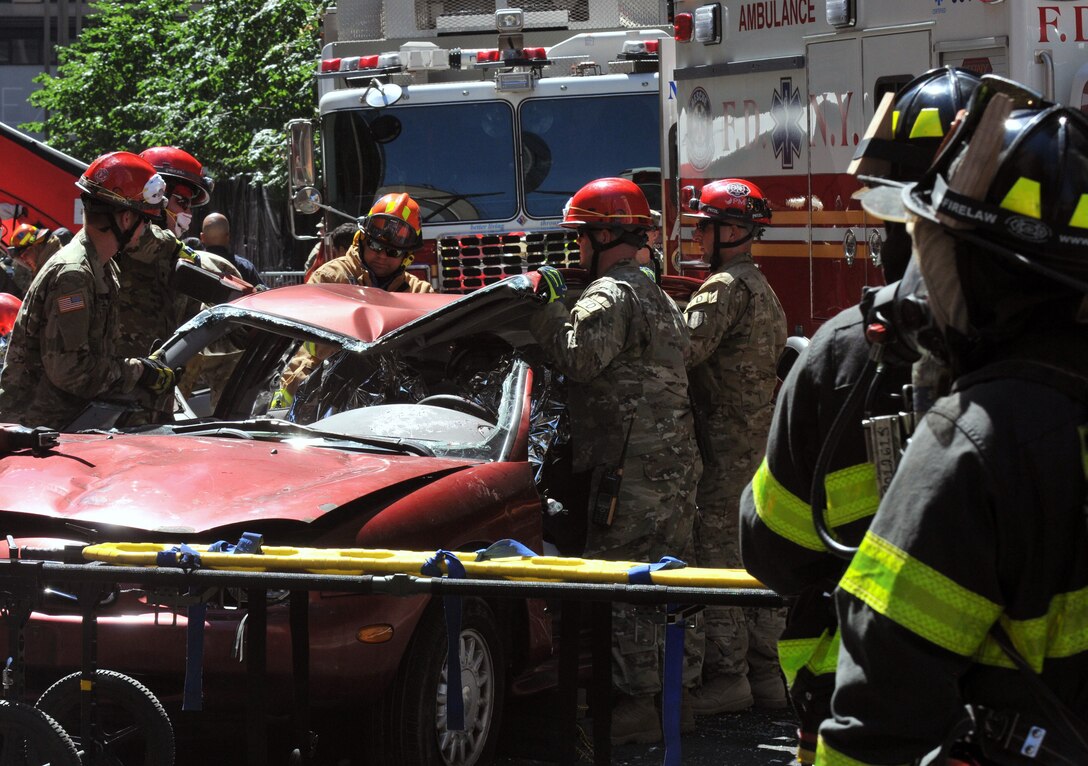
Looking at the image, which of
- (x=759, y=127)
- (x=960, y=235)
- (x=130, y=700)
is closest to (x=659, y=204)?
(x=759, y=127)

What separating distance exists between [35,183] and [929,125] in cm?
1149

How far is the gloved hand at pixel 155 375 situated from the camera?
604 centimetres

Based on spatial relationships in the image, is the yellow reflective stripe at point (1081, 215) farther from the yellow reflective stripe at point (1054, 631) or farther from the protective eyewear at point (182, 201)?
the protective eyewear at point (182, 201)

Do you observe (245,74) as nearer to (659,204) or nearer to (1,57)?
(659,204)

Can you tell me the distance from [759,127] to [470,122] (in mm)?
3443

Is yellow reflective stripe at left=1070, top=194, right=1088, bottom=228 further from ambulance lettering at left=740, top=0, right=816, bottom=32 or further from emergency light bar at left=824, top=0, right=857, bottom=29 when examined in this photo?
ambulance lettering at left=740, top=0, right=816, bottom=32

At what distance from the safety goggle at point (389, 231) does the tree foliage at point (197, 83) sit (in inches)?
545

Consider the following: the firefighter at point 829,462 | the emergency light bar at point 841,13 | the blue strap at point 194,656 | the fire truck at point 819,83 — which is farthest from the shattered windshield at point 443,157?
the firefighter at point 829,462

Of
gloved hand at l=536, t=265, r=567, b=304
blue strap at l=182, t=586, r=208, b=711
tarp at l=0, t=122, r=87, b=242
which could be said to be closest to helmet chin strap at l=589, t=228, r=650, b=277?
gloved hand at l=536, t=265, r=567, b=304

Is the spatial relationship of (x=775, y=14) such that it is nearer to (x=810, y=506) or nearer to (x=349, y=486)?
(x=349, y=486)

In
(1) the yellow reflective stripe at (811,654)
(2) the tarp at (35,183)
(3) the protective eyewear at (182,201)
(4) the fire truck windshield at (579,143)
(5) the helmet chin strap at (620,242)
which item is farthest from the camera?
(2) the tarp at (35,183)

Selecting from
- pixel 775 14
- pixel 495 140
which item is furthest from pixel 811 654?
pixel 495 140

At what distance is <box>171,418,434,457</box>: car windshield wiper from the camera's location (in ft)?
17.4

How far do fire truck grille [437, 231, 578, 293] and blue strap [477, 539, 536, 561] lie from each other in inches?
300
